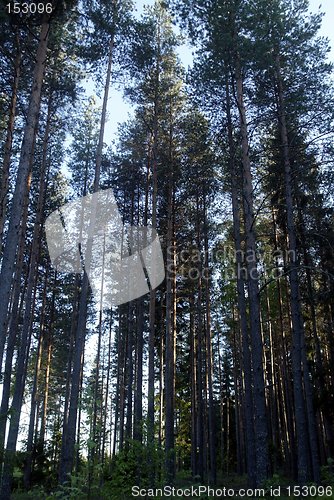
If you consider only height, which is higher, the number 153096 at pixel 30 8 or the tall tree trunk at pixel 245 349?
the number 153096 at pixel 30 8

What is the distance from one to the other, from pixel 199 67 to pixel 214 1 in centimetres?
179

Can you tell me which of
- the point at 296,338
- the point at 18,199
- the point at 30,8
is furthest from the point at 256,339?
the point at 30,8

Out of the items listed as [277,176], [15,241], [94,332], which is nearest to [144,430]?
[15,241]

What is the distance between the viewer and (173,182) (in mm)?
17594

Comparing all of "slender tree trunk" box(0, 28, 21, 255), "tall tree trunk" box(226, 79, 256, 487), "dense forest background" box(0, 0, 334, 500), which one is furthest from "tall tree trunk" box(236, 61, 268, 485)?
"slender tree trunk" box(0, 28, 21, 255)

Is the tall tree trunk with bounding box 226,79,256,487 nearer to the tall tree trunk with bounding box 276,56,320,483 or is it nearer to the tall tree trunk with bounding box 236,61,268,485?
the tall tree trunk with bounding box 276,56,320,483

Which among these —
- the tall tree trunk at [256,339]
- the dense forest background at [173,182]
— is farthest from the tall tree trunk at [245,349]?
the tall tree trunk at [256,339]

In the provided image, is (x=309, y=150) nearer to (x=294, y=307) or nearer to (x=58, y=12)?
(x=294, y=307)

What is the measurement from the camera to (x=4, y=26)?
1072cm

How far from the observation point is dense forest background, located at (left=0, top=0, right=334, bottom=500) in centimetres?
1005

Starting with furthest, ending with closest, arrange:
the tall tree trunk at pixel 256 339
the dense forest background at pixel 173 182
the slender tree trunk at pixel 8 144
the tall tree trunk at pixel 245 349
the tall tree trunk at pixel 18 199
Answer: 1. the tall tree trunk at pixel 245 349
2. the slender tree trunk at pixel 8 144
3. the dense forest background at pixel 173 182
4. the tall tree trunk at pixel 256 339
5. the tall tree trunk at pixel 18 199

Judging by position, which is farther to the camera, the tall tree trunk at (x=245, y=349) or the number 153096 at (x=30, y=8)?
the tall tree trunk at (x=245, y=349)

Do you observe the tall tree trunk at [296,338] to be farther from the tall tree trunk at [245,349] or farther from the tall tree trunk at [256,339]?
the tall tree trunk at [245,349]

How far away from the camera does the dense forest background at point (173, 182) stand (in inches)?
396
